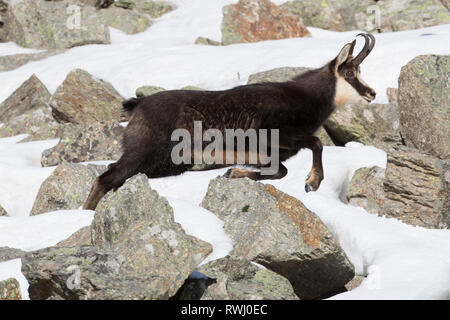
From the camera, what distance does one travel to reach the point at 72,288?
500 centimetres

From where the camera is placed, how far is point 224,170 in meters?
10.0

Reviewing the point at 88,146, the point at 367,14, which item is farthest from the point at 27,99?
the point at 367,14

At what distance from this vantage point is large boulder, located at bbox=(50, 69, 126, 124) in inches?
542

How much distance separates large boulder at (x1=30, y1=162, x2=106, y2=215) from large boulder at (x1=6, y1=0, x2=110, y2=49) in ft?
39.4

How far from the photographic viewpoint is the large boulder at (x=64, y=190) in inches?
358

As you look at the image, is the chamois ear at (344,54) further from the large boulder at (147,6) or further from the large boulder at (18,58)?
the large boulder at (147,6)

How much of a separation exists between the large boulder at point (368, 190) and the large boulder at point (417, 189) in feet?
0.65

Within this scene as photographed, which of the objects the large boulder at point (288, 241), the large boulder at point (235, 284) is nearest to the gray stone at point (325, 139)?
the large boulder at point (288, 241)

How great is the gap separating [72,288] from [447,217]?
5.16 m

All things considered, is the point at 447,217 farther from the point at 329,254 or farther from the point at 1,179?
the point at 1,179

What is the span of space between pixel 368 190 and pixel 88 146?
517cm

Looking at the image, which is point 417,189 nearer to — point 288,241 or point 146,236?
point 288,241

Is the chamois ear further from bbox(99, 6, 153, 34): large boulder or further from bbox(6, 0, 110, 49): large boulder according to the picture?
bbox(99, 6, 153, 34): large boulder

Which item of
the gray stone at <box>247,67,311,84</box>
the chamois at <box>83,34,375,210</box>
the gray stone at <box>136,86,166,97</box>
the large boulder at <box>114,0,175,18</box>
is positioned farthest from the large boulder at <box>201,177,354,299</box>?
the large boulder at <box>114,0,175,18</box>
